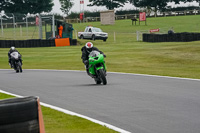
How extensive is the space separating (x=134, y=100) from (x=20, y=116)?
5362 millimetres

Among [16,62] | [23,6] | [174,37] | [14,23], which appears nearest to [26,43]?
[14,23]

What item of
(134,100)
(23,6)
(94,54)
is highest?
(23,6)

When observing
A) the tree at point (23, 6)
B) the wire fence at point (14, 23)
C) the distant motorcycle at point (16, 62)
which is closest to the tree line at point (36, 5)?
the tree at point (23, 6)

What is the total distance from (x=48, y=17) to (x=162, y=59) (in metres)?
20.5

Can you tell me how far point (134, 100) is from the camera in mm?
10641

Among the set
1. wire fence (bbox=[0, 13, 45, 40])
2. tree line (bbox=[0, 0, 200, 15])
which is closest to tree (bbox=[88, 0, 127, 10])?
tree line (bbox=[0, 0, 200, 15])

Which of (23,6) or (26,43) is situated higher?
(23,6)

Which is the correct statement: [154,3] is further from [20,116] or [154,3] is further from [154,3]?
[20,116]

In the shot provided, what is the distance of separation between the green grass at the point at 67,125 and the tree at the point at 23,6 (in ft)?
300

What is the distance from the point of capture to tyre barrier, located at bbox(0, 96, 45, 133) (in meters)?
5.46

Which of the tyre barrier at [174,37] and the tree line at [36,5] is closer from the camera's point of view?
the tyre barrier at [174,37]

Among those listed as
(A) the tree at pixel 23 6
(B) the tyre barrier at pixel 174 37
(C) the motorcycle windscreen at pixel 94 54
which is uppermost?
(A) the tree at pixel 23 6

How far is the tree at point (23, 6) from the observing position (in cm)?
9969

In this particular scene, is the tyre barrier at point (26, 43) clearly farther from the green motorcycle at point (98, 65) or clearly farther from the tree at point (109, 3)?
the tree at point (109, 3)
